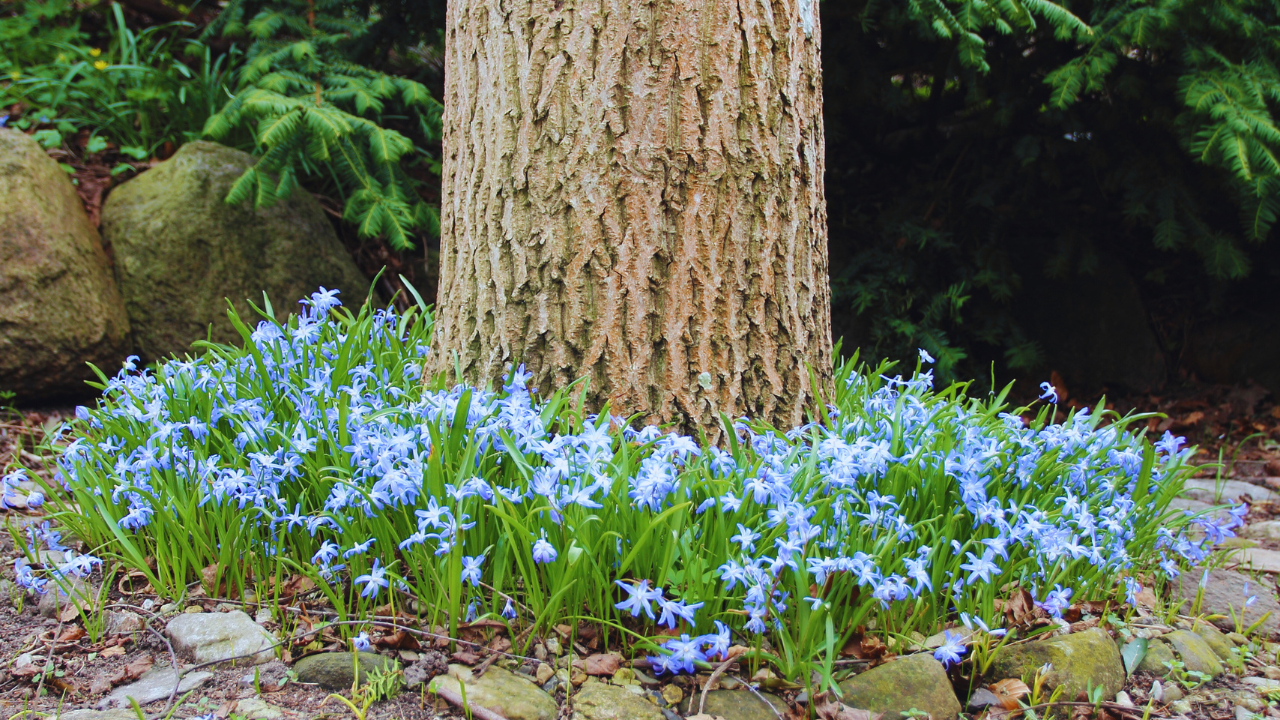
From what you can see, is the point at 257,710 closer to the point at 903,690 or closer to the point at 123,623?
the point at 123,623

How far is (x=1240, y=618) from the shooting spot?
6.85 ft

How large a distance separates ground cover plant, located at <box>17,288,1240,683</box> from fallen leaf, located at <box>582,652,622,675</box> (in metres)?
0.05

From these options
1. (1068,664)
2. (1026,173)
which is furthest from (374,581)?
(1026,173)

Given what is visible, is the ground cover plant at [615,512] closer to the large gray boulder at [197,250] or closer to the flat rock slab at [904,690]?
Result: the flat rock slab at [904,690]

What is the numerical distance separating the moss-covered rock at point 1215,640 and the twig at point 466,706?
1.73m

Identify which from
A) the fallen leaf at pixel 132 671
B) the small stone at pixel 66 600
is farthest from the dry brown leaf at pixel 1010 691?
the small stone at pixel 66 600

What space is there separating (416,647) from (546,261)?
0.97 meters

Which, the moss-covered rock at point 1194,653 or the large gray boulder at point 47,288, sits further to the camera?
the large gray boulder at point 47,288

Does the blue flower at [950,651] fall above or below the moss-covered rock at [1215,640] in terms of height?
above

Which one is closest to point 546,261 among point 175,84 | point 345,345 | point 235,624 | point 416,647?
point 345,345

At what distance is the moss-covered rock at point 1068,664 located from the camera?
1.64 metres

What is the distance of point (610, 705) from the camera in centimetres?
149

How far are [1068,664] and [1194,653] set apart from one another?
1.46ft

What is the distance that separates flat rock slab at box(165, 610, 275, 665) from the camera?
5.33ft
